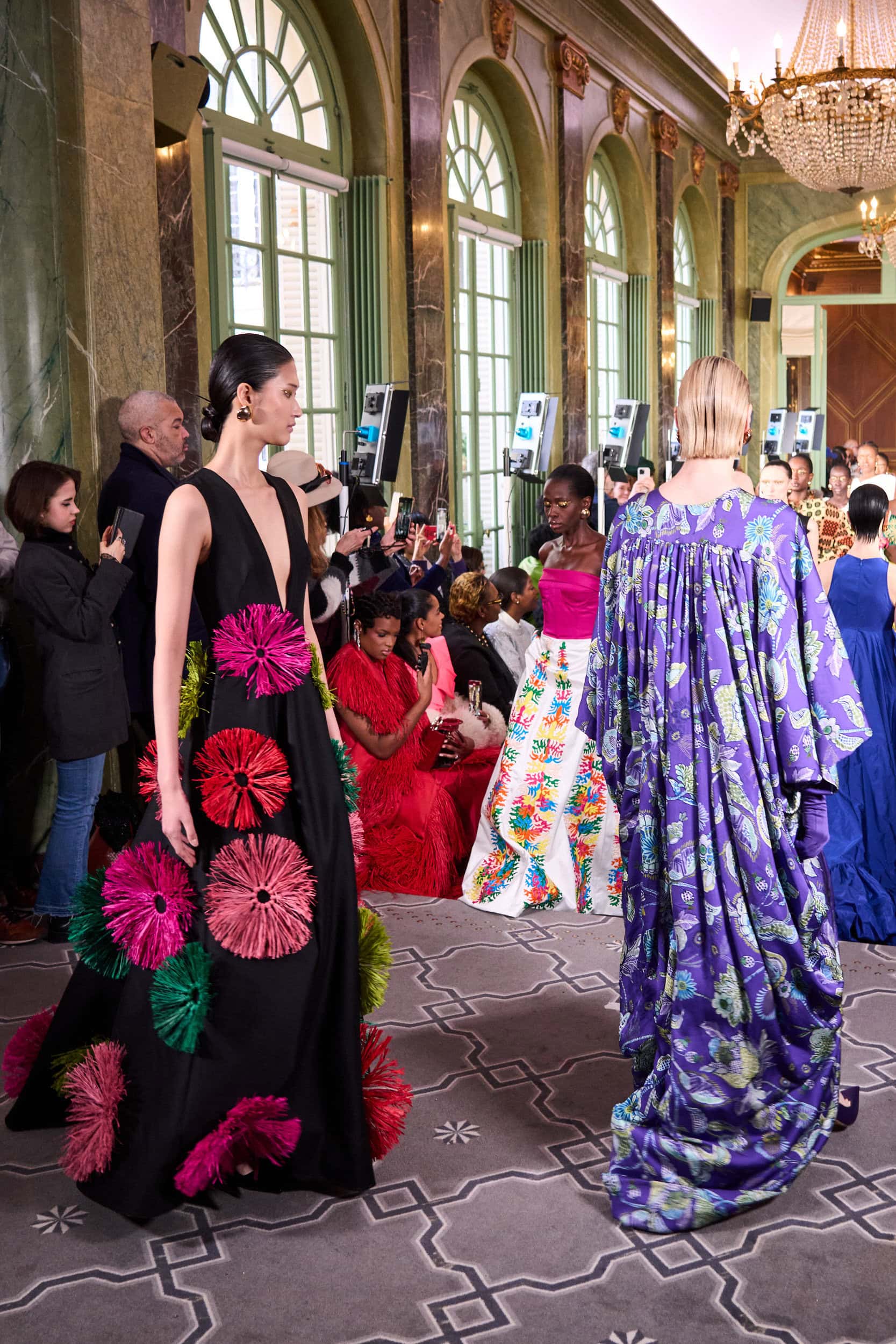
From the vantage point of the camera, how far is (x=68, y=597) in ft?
13.1

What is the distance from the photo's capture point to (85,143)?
14.4 ft

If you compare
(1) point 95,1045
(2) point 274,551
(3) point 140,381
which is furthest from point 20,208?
(1) point 95,1045

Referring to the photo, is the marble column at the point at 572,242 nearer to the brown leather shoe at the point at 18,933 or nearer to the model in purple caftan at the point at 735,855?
the brown leather shoe at the point at 18,933

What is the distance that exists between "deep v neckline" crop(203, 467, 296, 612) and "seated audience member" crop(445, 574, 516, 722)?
107 inches

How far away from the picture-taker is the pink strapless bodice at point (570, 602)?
438 cm

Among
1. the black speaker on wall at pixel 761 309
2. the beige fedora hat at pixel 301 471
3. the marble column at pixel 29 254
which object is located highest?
the black speaker on wall at pixel 761 309

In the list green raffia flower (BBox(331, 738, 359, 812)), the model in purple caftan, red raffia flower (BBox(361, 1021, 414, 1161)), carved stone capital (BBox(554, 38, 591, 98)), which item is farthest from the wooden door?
red raffia flower (BBox(361, 1021, 414, 1161))

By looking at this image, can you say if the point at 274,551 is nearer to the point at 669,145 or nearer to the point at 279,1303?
the point at 279,1303

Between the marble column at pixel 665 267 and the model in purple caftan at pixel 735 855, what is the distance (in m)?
10.7

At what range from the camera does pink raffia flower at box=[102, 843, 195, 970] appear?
245 centimetres

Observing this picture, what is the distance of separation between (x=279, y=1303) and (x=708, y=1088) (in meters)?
0.90

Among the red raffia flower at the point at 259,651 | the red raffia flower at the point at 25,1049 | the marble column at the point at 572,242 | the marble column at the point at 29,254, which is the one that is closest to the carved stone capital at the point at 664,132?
the marble column at the point at 572,242

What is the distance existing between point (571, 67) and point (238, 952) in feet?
31.8

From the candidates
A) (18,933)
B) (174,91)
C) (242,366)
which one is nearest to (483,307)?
(174,91)
